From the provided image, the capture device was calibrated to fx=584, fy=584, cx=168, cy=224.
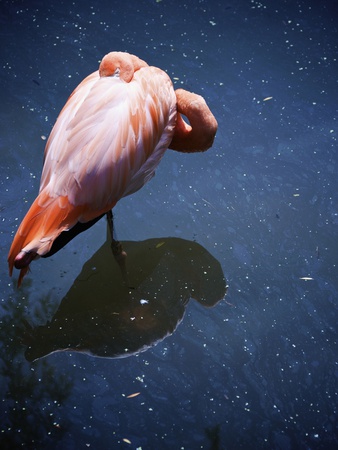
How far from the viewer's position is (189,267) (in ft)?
7.30

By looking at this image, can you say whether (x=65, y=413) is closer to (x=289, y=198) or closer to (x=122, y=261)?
(x=122, y=261)

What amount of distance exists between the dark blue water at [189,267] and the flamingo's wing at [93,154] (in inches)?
13.3

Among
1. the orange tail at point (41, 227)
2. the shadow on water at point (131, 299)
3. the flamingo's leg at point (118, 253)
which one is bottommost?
the shadow on water at point (131, 299)

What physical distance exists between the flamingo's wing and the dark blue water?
338mm

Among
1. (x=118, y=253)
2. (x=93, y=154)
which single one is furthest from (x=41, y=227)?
(x=118, y=253)

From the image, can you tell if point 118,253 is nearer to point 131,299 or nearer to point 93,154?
point 131,299

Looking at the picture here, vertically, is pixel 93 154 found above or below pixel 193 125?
above

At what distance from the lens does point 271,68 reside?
122 inches

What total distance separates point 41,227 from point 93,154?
274mm

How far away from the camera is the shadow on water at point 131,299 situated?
6.41ft

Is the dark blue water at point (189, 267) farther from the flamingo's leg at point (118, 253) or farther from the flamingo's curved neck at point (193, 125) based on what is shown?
the flamingo's curved neck at point (193, 125)

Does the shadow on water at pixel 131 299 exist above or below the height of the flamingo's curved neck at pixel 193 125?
below

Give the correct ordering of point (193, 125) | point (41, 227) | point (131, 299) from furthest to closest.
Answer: point (193, 125) → point (131, 299) → point (41, 227)

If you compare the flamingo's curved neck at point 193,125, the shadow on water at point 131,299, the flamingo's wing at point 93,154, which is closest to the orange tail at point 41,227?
the flamingo's wing at point 93,154
